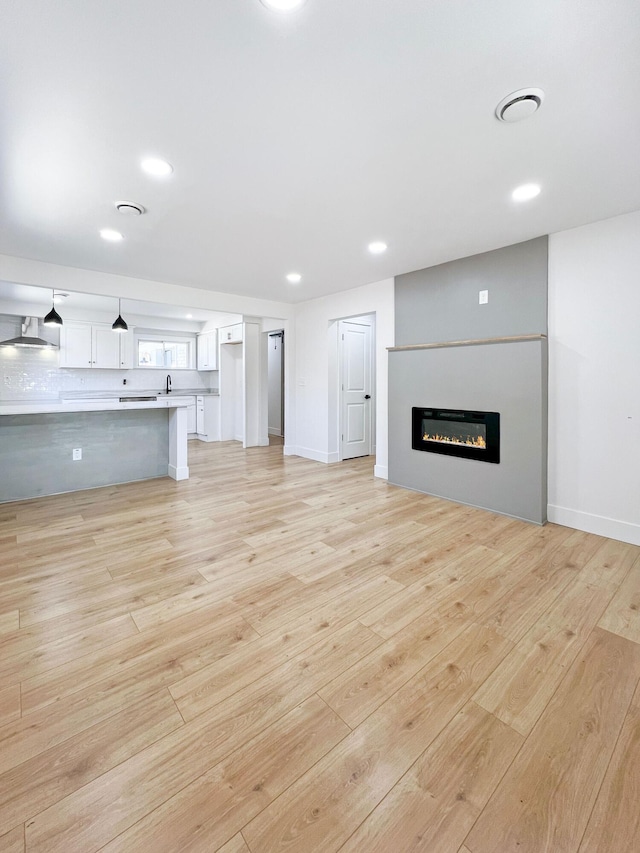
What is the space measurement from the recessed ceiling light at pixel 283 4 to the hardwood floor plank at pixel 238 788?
2.47 meters

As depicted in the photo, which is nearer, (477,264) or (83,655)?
(83,655)

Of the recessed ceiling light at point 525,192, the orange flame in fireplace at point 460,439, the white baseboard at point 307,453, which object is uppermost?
the recessed ceiling light at point 525,192

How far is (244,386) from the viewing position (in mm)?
6859

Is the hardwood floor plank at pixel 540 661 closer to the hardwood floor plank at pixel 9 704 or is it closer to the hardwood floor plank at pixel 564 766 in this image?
the hardwood floor plank at pixel 564 766

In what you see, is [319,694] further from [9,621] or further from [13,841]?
[9,621]

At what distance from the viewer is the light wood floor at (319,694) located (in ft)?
3.41

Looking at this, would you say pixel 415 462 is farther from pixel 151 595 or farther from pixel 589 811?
pixel 589 811

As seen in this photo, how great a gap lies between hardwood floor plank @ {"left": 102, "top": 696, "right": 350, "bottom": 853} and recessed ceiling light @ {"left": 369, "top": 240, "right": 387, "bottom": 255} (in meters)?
3.44

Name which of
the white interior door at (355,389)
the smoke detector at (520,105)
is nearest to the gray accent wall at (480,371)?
the white interior door at (355,389)

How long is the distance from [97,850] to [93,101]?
271 cm

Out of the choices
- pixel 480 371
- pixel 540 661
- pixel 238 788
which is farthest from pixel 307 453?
pixel 238 788

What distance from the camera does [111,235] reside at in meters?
3.26

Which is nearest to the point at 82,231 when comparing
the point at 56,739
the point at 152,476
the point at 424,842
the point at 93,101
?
the point at 93,101

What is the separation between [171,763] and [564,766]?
1251 mm
